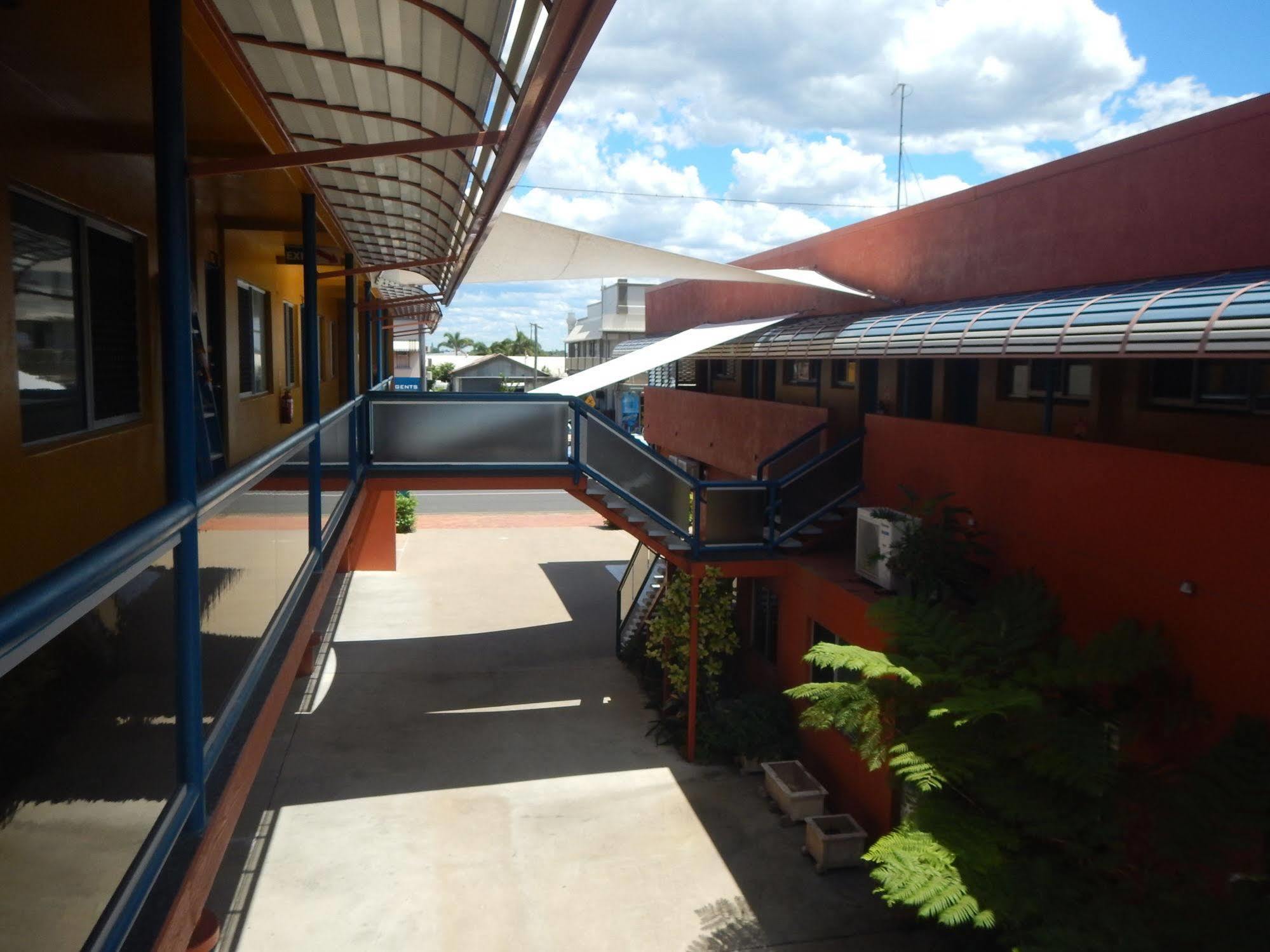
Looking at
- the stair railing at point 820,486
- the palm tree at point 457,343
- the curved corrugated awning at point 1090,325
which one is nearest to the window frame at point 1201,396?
the curved corrugated awning at point 1090,325

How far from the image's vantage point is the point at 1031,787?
253 inches

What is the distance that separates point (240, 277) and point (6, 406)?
6083mm

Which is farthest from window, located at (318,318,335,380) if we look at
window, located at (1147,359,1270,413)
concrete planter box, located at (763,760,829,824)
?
window, located at (1147,359,1270,413)

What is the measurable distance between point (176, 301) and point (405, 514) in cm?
2463

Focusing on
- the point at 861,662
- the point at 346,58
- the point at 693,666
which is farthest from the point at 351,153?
the point at 693,666

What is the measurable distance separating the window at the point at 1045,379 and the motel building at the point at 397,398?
4 centimetres

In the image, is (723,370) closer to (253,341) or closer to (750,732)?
(750,732)

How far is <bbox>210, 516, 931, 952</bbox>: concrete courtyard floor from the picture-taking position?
28.1 ft

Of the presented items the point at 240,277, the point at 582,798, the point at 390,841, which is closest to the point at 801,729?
the point at 582,798

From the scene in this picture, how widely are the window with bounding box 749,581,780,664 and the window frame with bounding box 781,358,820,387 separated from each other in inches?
130

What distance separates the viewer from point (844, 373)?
544 inches

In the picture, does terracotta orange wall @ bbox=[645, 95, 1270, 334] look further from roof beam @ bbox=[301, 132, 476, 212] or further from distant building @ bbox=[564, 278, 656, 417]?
distant building @ bbox=[564, 278, 656, 417]

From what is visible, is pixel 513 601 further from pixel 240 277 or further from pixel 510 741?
pixel 240 277

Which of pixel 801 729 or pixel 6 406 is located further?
pixel 801 729
